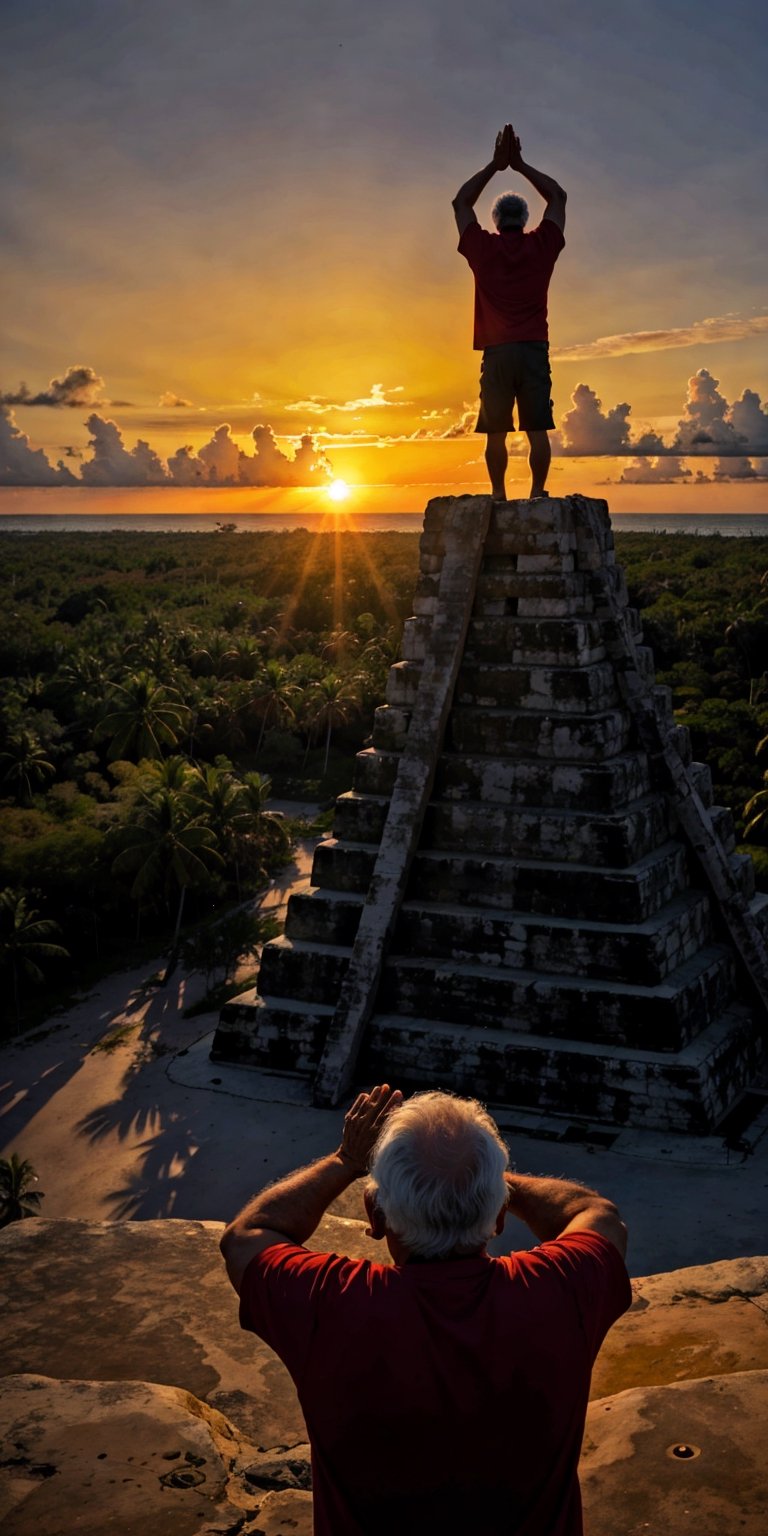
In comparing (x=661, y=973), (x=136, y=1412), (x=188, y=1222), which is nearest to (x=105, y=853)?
(x=661, y=973)

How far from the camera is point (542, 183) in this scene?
1227 cm

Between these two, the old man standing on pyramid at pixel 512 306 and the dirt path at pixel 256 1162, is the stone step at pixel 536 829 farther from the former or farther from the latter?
the old man standing on pyramid at pixel 512 306

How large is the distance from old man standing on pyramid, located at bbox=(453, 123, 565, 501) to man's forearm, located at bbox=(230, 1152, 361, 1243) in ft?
36.0

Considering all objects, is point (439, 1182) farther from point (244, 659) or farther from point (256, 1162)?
point (244, 659)

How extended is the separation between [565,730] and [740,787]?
74.5ft

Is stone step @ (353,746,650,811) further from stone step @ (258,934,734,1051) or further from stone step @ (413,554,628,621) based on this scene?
stone step @ (258,934,734,1051)

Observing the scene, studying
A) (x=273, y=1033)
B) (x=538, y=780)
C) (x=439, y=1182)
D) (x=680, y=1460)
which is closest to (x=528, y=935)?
(x=538, y=780)

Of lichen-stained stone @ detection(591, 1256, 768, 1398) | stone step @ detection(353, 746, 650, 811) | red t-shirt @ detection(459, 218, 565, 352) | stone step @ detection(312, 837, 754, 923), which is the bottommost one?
lichen-stained stone @ detection(591, 1256, 768, 1398)

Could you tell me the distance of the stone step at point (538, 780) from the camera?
500 inches

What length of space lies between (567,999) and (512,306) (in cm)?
740

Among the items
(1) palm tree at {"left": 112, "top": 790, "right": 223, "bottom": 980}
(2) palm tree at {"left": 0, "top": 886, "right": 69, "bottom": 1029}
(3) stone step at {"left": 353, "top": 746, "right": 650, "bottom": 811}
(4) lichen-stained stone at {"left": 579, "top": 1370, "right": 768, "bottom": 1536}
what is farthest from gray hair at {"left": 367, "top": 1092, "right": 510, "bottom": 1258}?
(1) palm tree at {"left": 112, "top": 790, "right": 223, "bottom": 980}

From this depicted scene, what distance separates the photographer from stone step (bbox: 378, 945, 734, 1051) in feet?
39.0

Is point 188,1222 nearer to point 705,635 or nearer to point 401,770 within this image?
point 401,770

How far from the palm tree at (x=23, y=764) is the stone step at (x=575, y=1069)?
1203 inches
